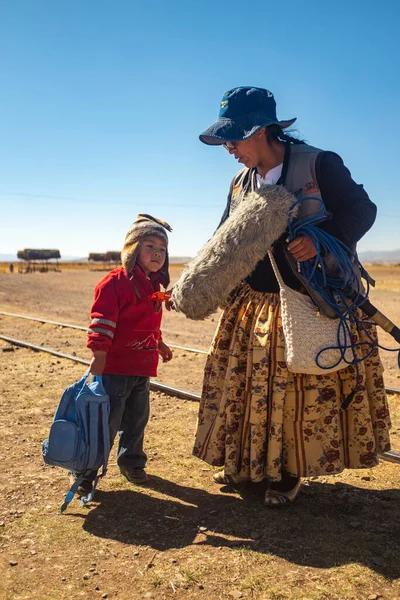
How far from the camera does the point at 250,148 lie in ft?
11.2

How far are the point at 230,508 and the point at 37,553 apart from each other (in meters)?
1.16

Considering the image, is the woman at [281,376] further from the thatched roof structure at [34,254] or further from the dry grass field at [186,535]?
the thatched roof structure at [34,254]

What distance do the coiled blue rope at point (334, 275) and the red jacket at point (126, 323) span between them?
1127mm

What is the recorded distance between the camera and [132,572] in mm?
2879

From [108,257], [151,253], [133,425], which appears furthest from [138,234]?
[108,257]

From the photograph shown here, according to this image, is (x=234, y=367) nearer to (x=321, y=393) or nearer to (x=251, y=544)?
(x=321, y=393)

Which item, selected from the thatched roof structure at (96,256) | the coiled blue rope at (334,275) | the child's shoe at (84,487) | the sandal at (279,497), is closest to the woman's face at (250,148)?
the coiled blue rope at (334,275)

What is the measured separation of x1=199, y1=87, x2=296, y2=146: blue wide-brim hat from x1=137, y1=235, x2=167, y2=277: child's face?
2.61ft

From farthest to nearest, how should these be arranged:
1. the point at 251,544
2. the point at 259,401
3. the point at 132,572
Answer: the point at 259,401 → the point at 251,544 → the point at 132,572

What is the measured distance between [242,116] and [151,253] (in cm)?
108

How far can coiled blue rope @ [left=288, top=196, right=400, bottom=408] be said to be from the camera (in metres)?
3.25

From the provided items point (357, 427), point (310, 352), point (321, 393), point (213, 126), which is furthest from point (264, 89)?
point (357, 427)

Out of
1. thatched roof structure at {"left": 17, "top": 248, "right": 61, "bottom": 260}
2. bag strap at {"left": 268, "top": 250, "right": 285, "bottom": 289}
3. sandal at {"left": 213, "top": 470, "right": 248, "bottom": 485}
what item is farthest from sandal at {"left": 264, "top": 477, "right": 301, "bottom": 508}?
thatched roof structure at {"left": 17, "top": 248, "right": 61, "bottom": 260}

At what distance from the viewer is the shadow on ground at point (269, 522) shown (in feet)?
9.87
